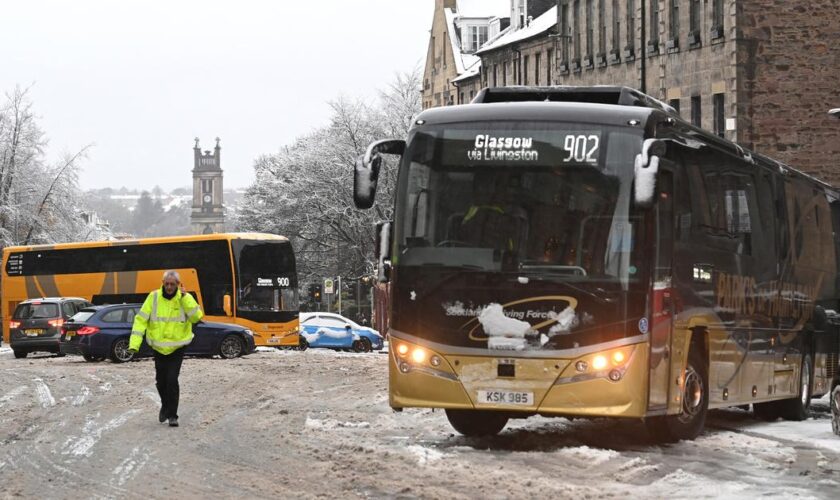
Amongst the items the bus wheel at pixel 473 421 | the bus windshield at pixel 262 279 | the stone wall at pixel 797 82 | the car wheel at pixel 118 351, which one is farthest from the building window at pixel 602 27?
the bus wheel at pixel 473 421

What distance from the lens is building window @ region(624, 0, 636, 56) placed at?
62.2m

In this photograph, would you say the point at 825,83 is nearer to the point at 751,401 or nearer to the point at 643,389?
the point at 751,401

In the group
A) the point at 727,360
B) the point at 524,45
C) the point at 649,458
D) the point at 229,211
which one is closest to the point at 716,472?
the point at 649,458

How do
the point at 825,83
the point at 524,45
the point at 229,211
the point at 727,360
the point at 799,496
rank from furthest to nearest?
the point at 229,211, the point at 524,45, the point at 825,83, the point at 727,360, the point at 799,496

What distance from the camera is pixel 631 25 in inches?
2469

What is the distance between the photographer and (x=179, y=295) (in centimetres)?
2005

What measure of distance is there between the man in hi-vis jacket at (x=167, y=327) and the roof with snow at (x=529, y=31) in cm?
5682

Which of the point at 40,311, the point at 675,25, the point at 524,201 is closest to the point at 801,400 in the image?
the point at 524,201

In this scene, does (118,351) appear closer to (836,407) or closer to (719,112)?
(719,112)

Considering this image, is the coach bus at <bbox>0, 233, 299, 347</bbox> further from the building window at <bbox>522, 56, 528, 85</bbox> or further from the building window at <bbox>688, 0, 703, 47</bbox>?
the building window at <bbox>522, 56, 528, 85</bbox>

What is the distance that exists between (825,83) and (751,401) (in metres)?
36.0

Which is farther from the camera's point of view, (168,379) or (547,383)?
(168,379)

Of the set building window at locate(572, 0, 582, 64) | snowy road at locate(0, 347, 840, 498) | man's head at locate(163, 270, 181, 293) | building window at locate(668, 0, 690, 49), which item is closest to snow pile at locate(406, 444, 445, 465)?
snowy road at locate(0, 347, 840, 498)

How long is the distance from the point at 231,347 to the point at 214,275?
10916 mm
